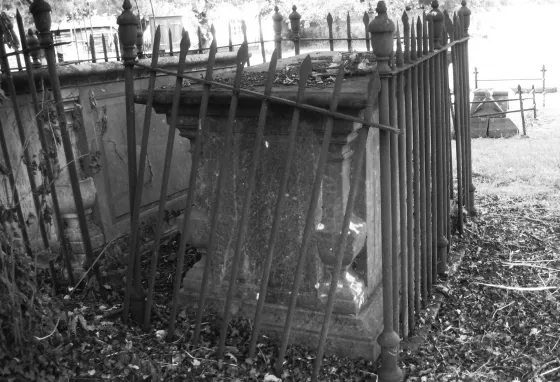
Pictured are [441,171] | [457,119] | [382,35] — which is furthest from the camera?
[457,119]

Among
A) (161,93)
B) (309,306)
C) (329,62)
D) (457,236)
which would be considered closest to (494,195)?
→ (457,236)

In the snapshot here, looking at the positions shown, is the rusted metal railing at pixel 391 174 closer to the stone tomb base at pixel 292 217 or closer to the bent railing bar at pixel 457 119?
the stone tomb base at pixel 292 217

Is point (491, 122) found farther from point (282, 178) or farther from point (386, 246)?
point (282, 178)

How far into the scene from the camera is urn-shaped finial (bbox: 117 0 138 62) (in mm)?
2938

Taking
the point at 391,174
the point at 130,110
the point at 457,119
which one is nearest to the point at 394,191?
the point at 391,174

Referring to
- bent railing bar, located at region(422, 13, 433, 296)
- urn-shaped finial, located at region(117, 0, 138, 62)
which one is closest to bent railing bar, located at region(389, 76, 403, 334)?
bent railing bar, located at region(422, 13, 433, 296)

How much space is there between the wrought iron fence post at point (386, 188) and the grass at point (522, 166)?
12.1 ft

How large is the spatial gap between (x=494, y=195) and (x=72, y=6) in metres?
11.9

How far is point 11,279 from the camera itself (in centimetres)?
247

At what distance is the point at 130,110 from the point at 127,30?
40 cm

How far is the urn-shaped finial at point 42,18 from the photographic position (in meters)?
3.05

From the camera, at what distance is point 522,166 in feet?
25.6

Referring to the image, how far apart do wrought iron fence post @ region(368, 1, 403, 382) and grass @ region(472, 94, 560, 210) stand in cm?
369

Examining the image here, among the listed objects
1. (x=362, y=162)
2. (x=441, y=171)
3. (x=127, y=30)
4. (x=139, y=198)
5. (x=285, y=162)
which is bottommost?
(x=441, y=171)
